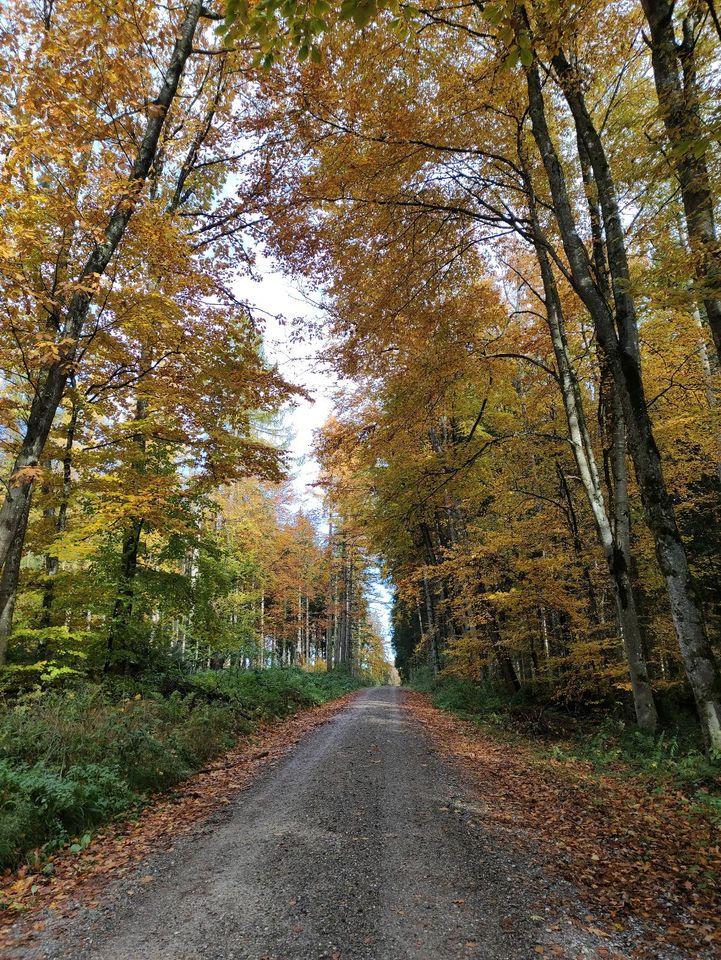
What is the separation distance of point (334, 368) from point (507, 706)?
33.0ft

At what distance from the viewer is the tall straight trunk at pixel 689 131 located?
490 centimetres

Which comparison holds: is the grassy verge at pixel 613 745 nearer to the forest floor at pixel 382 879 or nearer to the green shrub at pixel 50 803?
the forest floor at pixel 382 879

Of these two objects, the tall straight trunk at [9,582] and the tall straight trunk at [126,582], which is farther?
the tall straight trunk at [126,582]

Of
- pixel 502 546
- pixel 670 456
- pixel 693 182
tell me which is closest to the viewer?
pixel 693 182

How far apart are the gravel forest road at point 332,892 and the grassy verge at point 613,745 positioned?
103 inches

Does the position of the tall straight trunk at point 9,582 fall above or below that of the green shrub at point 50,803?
above

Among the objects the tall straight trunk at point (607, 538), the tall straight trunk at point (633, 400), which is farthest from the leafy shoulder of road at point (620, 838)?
the tall straight trunk at point (607, 538)

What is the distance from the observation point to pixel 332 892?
381 cm

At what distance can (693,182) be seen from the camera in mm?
5016

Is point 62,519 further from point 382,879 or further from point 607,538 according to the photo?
point 607,538

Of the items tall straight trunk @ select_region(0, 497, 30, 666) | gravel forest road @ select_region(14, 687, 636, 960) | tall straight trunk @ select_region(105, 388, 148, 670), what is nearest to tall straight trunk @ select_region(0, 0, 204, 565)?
tall straight trunk @ select_region(0, 497, 30, 666)

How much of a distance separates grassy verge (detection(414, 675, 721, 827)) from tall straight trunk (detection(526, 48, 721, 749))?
633 millimetres

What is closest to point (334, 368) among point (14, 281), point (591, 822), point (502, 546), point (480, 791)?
point (502, 546)

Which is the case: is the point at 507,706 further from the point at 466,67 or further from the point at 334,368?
the point at 466,67
